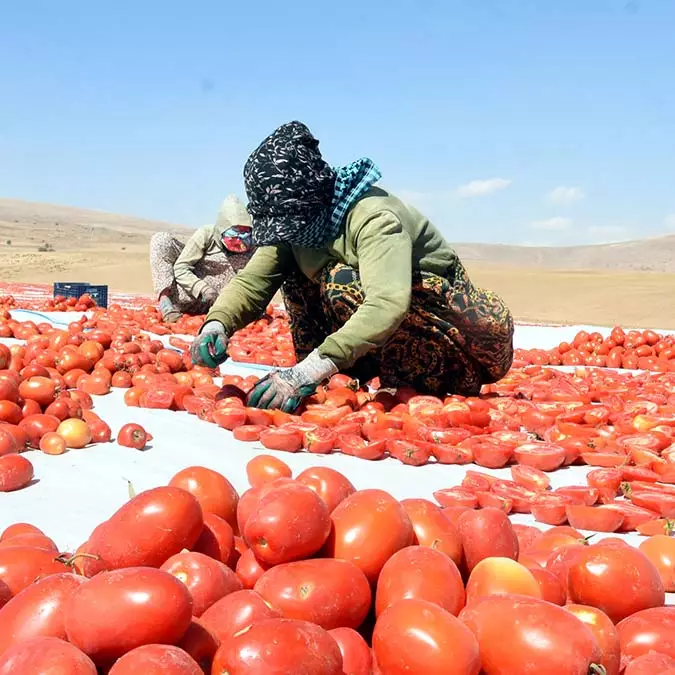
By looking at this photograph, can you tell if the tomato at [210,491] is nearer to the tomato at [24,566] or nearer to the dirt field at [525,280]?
the tomato at [24,566]

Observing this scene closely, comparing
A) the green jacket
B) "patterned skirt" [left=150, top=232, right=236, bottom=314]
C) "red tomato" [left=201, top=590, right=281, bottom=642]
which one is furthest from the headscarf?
"patterned skirt" [left=150, top=232, right=236, bottom=314]

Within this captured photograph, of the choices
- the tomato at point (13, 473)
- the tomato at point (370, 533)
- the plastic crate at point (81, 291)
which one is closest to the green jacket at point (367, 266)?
the tomato at point (13, 473)

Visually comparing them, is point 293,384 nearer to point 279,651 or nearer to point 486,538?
point 486,538

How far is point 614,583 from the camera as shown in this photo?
5.55 ft

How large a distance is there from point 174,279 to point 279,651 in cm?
847

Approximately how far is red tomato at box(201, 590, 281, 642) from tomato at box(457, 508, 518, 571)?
554mm

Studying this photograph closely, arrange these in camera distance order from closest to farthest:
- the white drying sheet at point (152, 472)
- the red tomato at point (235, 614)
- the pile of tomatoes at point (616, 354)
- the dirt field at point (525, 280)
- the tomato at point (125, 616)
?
the tomato at point (125, 616)
the red tomato at point (235, 614)
the white drying sheet at point (152, 472)
the pile of tomatoes at point (616, 354)
the dirt field at point (525, 280)

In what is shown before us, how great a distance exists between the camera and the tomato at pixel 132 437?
11.3 feet

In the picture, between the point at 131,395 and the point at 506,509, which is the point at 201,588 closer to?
the point at 506,509

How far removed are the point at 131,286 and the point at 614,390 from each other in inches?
1062

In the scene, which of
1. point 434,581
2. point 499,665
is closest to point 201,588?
point 434,581

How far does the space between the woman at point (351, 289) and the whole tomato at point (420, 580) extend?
2.21 m

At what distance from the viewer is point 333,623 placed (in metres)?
1.51

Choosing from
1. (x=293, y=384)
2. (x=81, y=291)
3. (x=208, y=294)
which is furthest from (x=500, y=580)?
(x=81, y=291)
